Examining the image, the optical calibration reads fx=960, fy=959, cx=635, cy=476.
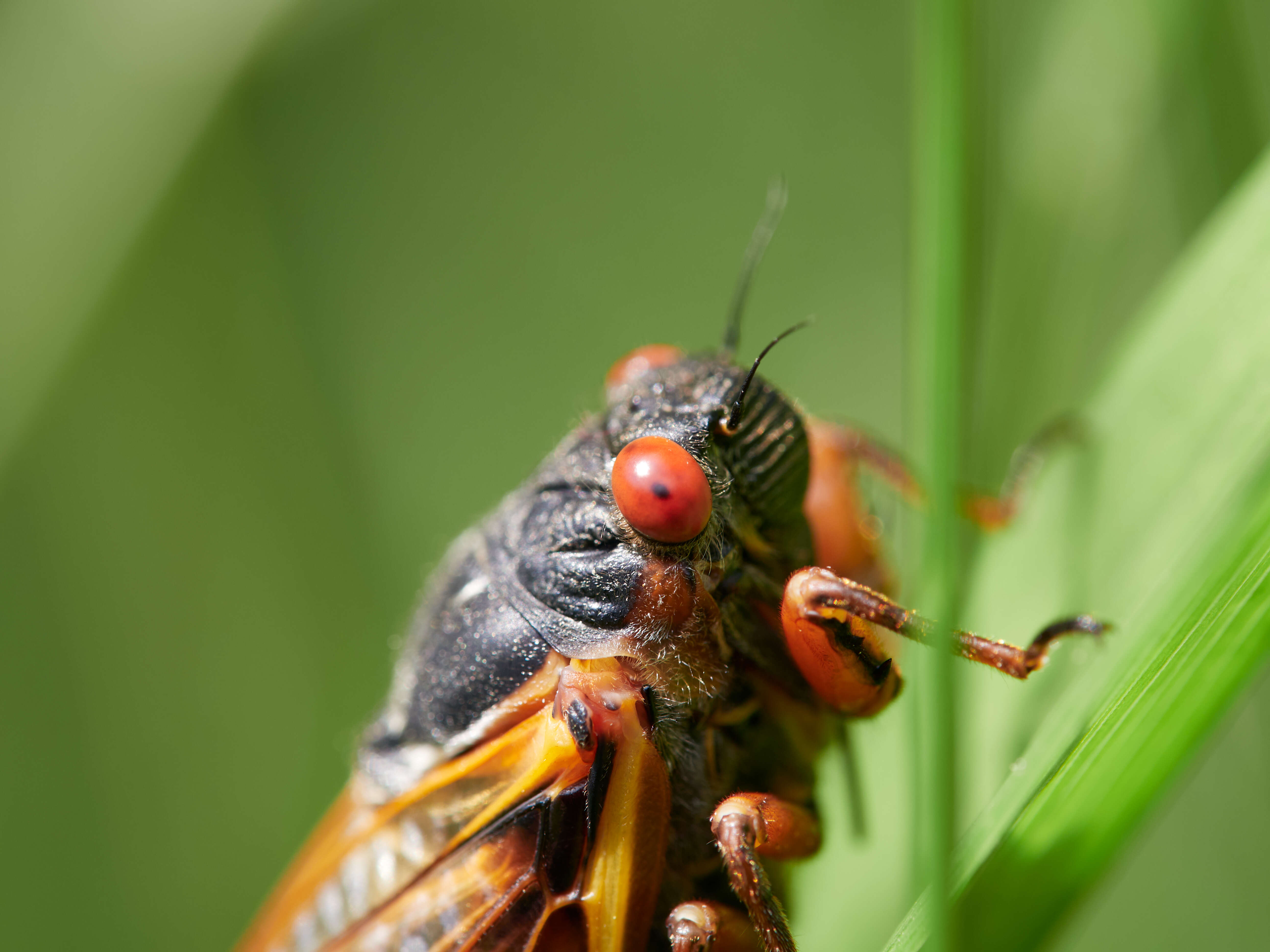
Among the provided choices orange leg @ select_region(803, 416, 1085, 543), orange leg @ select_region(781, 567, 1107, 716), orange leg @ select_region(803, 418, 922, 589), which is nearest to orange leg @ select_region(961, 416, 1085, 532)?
orange leg @ select_region(803, 416, 1085, 543)

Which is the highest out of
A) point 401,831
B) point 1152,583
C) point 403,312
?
point 1152,583

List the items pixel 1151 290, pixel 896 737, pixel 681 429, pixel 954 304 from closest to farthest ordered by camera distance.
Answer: pixel 954 304 < pixel 681 429 < pixel 896 737 < pixel 1151 290

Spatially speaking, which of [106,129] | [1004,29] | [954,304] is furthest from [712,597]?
[1004,29]

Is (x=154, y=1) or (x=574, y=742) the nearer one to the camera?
(x=574, y=742)

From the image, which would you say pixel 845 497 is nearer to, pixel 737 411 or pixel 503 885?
pixel 737 411

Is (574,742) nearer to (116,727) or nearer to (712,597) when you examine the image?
(712,597)

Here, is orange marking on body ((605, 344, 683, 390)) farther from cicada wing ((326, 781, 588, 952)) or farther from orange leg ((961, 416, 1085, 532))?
cicada wing ((326, 781, 588, 952))

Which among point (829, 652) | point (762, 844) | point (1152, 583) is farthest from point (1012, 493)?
point (762, 844)
